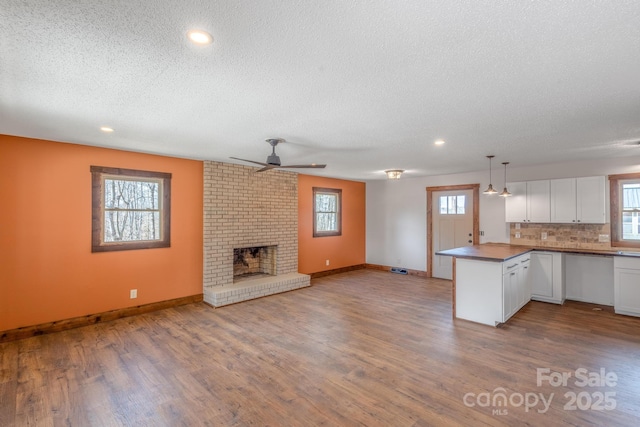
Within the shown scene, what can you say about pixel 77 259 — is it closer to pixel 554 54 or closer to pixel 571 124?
pixel 554 54

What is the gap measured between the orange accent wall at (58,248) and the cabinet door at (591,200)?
6.77m

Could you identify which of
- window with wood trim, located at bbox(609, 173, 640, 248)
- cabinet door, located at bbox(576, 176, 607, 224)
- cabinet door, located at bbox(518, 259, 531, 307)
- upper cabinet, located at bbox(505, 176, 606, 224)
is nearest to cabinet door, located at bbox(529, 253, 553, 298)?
cabinet door, located at bbox(518, 259, 531, 307)

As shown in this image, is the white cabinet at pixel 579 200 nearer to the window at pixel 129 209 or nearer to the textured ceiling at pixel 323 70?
the textured ceiling at pixel 323 70

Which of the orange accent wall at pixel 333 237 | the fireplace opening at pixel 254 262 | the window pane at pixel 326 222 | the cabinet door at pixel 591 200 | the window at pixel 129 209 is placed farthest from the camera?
the window pane at pixel 326 222

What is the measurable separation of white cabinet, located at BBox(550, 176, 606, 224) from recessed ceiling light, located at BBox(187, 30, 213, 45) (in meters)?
5.86

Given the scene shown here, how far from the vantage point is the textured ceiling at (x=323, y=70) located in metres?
1.43

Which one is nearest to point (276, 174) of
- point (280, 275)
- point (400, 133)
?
point (280, 275)

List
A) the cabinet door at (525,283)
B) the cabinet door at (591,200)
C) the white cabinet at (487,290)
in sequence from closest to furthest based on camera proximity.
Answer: the white cabinet at (487,290) → the cabinet door at (525,283) → the cabinet door at (591,200)

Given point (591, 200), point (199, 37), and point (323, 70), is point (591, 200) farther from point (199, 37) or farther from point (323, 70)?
point (199, 37)

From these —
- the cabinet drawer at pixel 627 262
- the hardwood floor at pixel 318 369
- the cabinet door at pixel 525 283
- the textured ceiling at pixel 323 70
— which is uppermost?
the textured ceiling at pixel 323 70

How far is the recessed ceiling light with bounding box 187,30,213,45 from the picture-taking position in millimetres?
1568

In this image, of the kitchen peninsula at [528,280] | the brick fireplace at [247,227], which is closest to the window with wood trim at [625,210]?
the kitchen peninsula at [528,280]

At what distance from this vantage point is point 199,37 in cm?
161

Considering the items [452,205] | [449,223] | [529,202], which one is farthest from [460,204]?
[529,202]
